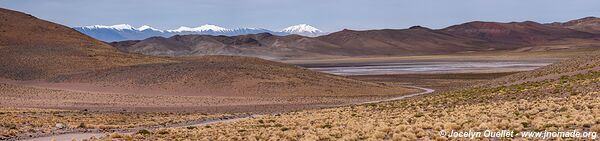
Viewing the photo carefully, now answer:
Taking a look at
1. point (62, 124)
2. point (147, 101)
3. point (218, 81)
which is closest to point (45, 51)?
point (218, 81)

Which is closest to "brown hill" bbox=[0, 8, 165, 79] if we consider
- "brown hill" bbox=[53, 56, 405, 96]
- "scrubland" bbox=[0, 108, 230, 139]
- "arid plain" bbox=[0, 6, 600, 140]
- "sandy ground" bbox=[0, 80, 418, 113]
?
"arid plain" bbox=[0, 6, 600, 140]

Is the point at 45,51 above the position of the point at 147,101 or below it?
above

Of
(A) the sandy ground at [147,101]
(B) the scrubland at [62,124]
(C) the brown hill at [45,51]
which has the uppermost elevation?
(C) the brown hill at [45,51]

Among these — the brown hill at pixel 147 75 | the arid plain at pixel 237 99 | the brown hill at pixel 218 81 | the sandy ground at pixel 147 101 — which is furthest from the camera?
the brown hill at pixel 147 75

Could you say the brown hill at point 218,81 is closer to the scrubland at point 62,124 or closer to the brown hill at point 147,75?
the brown hill at point 147,75

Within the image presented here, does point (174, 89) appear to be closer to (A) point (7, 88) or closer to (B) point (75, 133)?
(A) point (7, 88)

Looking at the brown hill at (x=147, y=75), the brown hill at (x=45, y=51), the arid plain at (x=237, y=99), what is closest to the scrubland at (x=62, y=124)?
the arid plain at (x=237, y=99)

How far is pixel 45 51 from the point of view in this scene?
89500 millimetres

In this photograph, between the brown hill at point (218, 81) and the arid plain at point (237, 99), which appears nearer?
the arid plain at point (237, 99)

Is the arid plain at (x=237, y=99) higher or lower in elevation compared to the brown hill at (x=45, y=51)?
lower

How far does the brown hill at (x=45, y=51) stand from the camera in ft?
261

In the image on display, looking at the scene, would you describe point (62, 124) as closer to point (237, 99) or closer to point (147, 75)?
point (237, 99)

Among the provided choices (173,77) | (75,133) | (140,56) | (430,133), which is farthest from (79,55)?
(430,133)

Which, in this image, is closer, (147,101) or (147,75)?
(147,101)
